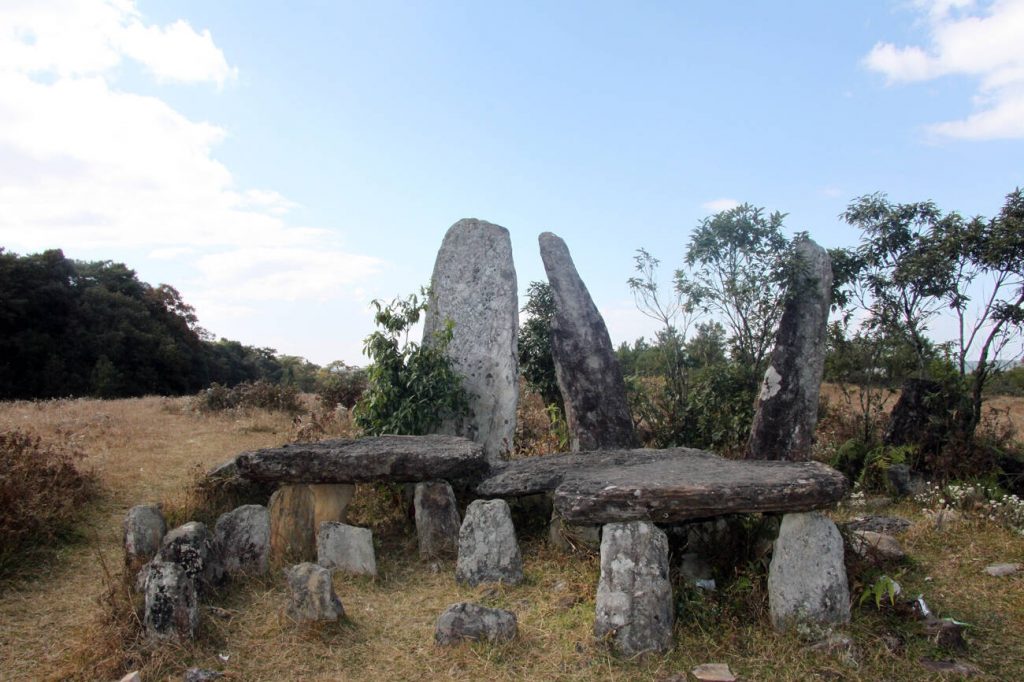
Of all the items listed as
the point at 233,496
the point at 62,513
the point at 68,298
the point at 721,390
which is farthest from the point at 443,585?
the point at 68,298

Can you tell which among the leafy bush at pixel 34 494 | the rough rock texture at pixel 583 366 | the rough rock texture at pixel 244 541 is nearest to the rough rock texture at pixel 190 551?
the rough rock texture at pixel 244 541

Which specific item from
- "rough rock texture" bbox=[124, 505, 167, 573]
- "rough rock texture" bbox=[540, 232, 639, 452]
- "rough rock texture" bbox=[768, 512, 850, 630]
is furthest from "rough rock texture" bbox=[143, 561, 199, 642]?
"rough rock texture" bbox=[540, 232, 639, 452]

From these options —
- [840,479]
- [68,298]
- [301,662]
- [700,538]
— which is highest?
[68,298]

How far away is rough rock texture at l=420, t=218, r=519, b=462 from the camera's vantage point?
10.3 m

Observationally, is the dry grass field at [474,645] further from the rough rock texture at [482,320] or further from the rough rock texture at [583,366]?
the rough rock texture at [583,366]

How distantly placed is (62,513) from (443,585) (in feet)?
13.7

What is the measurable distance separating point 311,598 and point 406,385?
4473mm

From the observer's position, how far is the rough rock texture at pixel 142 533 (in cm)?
637

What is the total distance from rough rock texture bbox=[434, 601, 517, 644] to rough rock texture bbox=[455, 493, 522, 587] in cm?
123

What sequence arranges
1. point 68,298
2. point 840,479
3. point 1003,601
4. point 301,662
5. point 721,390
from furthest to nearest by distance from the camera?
1. point 68,298
2. point 721,390
3. point 1003,601
4. point 840,479
5. point 301,662

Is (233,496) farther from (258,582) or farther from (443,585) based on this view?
(443,585)

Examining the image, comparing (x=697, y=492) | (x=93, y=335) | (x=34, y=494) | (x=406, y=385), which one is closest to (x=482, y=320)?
(x=406, y=385)

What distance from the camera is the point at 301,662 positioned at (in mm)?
5137

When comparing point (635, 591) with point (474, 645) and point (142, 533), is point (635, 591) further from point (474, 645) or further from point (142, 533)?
point (142, 533)
